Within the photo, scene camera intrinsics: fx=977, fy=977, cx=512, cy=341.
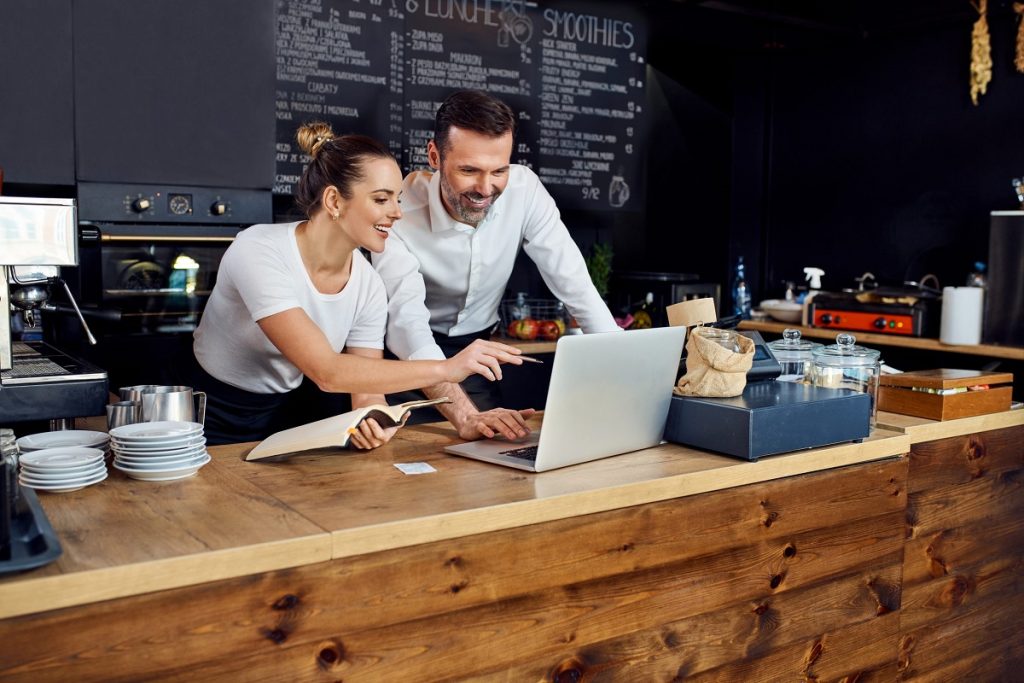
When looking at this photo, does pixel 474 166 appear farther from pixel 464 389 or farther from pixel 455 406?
pixel 464 389

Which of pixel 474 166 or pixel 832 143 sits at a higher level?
pixel 832 143

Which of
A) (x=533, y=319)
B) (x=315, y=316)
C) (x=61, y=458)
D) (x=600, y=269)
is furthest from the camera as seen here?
(x=600, y=269)

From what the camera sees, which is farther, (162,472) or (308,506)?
(162,472)

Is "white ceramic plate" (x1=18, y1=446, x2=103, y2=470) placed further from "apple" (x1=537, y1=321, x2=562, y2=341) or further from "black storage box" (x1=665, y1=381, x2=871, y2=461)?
"apple" (x1=537, y1=321, x2=562, y2=341)

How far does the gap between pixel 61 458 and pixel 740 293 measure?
165 inches

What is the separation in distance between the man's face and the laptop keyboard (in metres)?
0.89

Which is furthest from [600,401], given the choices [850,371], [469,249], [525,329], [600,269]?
[600,269]

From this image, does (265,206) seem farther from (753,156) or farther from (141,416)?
(753,156)

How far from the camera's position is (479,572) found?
1.57 m

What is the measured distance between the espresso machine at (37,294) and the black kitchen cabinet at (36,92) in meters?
1.48

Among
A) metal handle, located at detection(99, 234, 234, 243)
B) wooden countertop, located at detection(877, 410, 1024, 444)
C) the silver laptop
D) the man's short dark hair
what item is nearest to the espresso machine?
the silver laptop

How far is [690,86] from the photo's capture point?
17.8ft

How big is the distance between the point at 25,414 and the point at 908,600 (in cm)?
197

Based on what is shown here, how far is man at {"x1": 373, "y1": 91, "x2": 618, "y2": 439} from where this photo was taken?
253cm
